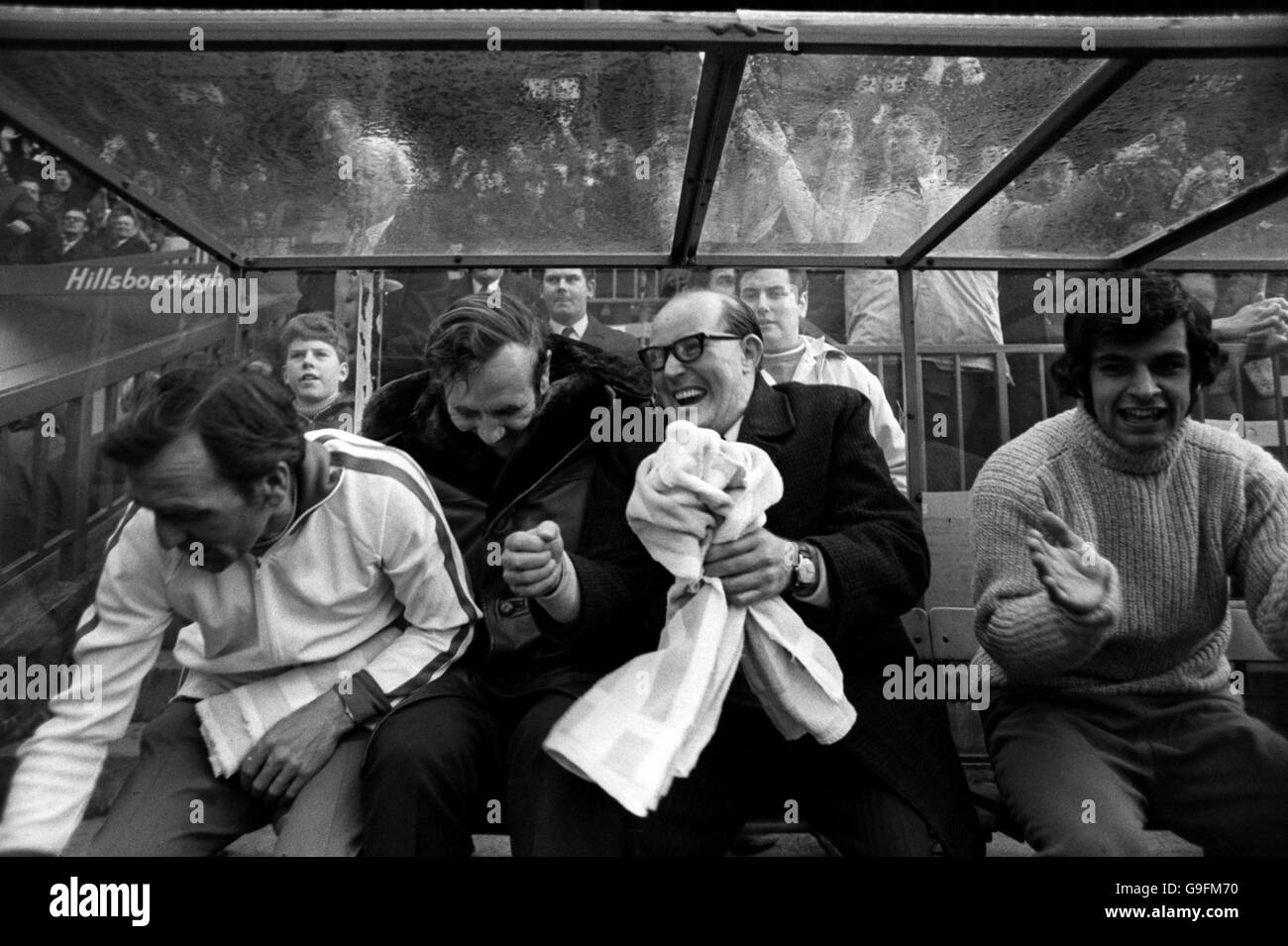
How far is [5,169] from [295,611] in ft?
4.03

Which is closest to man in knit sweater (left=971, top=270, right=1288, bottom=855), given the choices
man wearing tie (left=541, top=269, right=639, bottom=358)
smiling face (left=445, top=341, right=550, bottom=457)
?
smiling face (left=445, top=341, right=550, bottom=457)

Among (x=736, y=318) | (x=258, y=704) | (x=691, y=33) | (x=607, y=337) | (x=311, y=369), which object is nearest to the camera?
(x=691, y=33)

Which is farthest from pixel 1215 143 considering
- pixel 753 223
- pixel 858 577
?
pixel 858 577

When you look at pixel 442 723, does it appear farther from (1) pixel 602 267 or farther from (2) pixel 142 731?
(1) pixel 602 267

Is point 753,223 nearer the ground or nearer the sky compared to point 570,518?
nearer the sky

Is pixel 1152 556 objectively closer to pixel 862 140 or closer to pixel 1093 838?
pixel 1093 838

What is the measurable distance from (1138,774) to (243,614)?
5.87 ft

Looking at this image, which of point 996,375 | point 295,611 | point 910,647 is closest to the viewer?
point 295,611

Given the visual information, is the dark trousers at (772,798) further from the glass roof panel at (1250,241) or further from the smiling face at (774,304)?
the glass roof panel at (1250,241)

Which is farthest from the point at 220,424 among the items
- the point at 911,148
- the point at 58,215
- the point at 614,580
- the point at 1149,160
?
the point at 1149,160

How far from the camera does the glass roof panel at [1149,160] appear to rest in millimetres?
1767

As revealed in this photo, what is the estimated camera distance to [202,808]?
168cm

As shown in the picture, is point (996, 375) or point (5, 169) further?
point (996, 375)

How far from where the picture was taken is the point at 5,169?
2.02 metres
